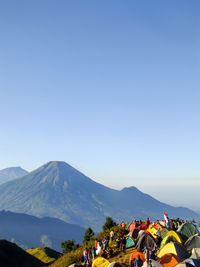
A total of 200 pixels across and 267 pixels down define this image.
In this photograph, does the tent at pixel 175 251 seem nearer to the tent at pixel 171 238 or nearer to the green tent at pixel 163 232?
the tent at pixel 171 238

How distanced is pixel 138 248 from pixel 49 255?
46132 millimetres

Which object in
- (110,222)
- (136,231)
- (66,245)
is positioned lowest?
(66,245)

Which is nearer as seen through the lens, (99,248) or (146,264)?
(146,264)

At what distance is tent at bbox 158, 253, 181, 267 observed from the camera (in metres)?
17.4

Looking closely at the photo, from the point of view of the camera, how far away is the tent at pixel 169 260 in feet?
57.2

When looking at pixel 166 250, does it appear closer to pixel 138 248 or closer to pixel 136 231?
pixel 138 248

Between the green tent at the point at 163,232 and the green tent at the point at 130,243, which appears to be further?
the green tent at the point at 130,243

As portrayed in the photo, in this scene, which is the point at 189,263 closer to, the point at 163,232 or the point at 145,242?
the point at 145,242

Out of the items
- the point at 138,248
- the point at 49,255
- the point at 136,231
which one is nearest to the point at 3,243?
the point at 49,255

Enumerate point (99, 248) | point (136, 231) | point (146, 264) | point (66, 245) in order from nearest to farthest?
point (146, 264)
point (99, 248)
point (136, 231)
point (66, 245)

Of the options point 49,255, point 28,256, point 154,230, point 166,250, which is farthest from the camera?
point 49,255

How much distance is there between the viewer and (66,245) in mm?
57188

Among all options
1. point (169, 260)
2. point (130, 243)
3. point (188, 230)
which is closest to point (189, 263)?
point (169, 260)

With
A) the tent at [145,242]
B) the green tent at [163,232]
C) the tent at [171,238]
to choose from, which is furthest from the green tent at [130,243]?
the tent at [171,238]
